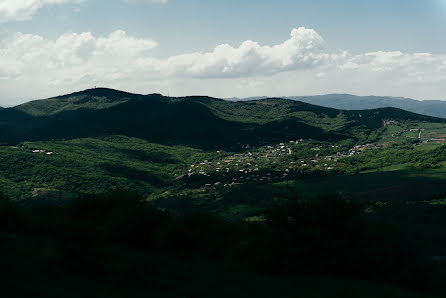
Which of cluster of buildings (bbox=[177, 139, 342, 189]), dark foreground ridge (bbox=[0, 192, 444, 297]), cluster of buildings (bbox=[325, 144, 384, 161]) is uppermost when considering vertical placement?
dark foreground ridge (bbox=[0, 192, 444, 297])

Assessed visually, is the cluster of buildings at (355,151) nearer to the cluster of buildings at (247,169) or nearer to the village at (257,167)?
the village at (257,167)

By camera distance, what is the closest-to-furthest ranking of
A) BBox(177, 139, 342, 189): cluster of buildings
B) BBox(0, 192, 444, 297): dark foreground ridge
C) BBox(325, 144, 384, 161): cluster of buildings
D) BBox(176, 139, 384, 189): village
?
BBox(0, 192, 444, 297): dark foreground ridge
BBox(177, 139, 342, 189): cluster of buildings
BBox(176, 139, 384, 189): village
BBox(325, 144, 384, 161): cluster of buildings

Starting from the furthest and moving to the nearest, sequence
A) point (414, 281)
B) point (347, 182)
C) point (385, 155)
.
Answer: point (385, 155), point (347, 182), point (414, 281)

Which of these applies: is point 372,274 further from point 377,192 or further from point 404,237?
point 377,192

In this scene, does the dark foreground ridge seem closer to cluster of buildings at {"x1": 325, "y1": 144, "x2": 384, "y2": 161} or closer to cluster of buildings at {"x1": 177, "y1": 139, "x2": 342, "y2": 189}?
cluster of buildings at {"x1": 177, "y1": 139, "x2": 342, "y2": 189}

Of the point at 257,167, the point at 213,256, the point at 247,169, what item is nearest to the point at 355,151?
the point at 257,167

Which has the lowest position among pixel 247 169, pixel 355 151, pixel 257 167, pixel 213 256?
pixel 247 169

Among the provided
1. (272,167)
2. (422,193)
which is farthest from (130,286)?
(272,167)

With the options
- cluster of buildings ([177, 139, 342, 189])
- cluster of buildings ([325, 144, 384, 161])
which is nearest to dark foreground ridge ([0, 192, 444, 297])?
cluster of buildings ([177, 139, 342, 189])

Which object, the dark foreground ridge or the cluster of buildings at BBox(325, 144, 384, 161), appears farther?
the cluster of buildings at BBox(325, 144, 384, 161)

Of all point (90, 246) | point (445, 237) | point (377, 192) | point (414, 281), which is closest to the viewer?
point (90, 246)

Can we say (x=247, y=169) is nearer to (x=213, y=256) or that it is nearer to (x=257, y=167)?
(x=257, y=167)
